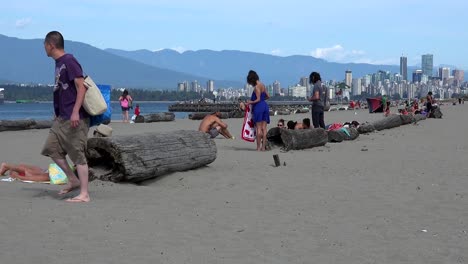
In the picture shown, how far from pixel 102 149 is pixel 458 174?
208 inches

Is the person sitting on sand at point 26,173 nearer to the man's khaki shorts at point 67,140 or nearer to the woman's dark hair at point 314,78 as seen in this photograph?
the man's khaki shorts at point 67,140

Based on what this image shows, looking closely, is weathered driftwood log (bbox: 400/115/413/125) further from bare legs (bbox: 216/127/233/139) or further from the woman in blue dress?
the woman in blue dress

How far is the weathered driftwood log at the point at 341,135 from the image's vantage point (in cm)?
1619

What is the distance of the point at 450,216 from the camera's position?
6.30m

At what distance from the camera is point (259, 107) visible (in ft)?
41.5

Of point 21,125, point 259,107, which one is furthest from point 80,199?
point 21,125

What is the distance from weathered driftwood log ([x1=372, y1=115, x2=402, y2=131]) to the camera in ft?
72.2

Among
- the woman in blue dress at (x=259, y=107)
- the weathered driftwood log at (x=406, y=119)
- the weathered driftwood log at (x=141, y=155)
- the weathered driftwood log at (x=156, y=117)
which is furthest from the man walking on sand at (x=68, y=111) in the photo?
the weathered driftwood log at (x=156, y=117)

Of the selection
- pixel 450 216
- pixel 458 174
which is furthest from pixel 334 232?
pixel 458 174

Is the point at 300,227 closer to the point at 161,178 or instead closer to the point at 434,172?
the point at 161,178

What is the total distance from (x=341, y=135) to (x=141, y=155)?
364 inches

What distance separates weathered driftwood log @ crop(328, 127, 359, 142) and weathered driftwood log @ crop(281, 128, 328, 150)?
1868 millimetres

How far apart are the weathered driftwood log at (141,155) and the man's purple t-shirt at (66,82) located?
4.36 ft

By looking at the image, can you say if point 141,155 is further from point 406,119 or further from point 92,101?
point 406,119
